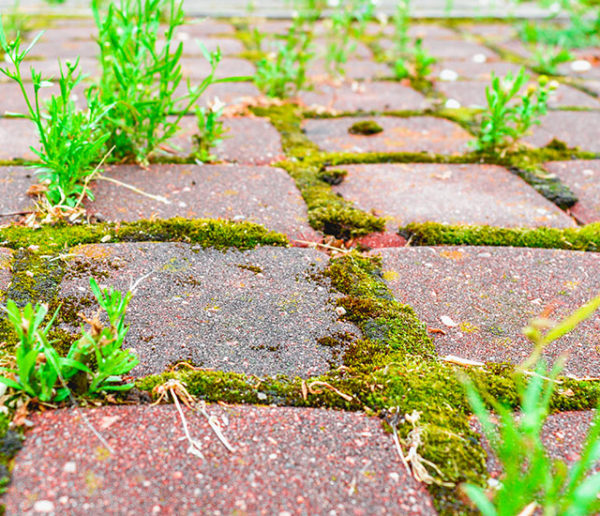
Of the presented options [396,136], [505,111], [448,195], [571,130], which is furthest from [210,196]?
[571,130]

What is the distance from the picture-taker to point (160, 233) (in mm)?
1636

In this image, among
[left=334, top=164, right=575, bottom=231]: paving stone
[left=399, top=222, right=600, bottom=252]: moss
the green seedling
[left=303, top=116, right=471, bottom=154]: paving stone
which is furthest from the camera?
the green seedling

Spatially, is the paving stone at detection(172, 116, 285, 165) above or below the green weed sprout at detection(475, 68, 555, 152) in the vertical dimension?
below

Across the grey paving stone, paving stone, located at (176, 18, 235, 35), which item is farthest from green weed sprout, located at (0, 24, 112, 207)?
paving stone, located at (176, 18, 235, 35)

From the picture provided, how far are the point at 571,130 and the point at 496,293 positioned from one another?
1578 mm

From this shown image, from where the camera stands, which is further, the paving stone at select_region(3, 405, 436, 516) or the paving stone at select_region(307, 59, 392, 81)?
the paving stone at select_region(307, 59, 392, 81)

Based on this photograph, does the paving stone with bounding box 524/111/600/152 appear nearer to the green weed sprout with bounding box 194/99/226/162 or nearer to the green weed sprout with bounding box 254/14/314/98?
the green weed sprout with bounding box 254/14/314/98

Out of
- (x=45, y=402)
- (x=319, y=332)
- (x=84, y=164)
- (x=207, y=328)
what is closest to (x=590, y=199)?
(x=319, y=332)

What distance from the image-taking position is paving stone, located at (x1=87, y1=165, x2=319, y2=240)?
1779mm

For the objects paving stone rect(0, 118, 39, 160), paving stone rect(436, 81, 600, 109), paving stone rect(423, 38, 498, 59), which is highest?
paving stone rect(423, 38, 498, 59)

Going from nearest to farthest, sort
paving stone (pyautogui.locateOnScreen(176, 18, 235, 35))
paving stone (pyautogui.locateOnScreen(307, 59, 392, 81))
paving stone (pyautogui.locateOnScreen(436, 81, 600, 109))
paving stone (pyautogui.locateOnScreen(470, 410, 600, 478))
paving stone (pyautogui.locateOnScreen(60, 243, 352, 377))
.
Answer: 1. paving stone (pyautogui.locateOnScreen(470, 410, 600, 478))
2. paving stone (pyautogui.locateOnScreen(60, 243, 352, 377))
3. paving stone (pyautogui.locateOnScreen(436, 81, 600, 109))
4. paving stone (pyautogui.locateOnScreen(307, 59, 392, 81))
5. paving stone (pyautogui.locateOnScreen(176, 18, 235, 35))

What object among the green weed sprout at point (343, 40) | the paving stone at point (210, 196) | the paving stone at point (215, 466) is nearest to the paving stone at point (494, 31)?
the green weed sprout at point (343, 40)

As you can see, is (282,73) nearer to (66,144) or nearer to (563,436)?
(66,144)

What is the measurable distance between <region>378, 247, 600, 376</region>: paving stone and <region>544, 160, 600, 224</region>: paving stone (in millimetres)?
338
